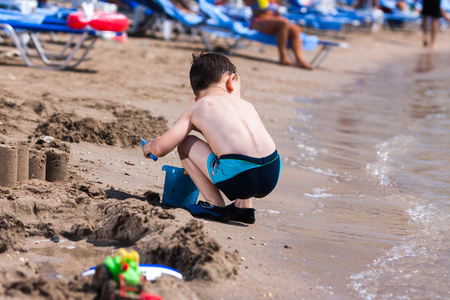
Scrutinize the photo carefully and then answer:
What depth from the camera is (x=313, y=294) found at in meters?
2.56

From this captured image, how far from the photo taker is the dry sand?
250 centimetres

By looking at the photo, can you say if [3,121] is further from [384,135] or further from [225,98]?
[384,135]

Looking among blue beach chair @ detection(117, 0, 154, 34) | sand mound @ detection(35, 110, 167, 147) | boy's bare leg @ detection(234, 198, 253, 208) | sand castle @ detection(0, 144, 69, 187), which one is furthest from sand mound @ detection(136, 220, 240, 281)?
blue beach chair @ detection(117, 0, 154, 34)

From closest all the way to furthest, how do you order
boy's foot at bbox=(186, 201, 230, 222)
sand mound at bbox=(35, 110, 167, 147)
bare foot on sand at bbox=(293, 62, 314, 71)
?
boy's foot at bbox=(186, 201, 230, 222), sand mound at bbox=(35, 110, 167, 147), bare foot on sand at bbox=(293, 62, 314, 71)

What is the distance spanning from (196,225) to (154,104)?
362 centimetres

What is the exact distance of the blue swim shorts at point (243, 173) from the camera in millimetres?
3182

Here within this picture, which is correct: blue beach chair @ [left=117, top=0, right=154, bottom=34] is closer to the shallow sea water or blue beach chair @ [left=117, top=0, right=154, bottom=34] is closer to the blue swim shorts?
the shallow sea water

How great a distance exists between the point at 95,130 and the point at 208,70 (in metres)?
1.51

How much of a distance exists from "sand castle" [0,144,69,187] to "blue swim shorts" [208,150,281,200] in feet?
2.75

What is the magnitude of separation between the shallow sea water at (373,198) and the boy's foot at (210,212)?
1.14 feet

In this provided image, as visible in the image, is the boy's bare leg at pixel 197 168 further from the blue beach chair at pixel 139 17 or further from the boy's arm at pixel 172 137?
the blue beach chair at pixel 139 17

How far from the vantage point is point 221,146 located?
320cm

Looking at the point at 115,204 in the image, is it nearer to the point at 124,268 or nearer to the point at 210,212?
the point at 210,212

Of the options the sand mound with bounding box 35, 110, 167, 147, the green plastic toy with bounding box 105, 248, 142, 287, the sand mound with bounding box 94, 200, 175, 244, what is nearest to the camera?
the green plastic toy with bounding box 105, 248, 142, 287
